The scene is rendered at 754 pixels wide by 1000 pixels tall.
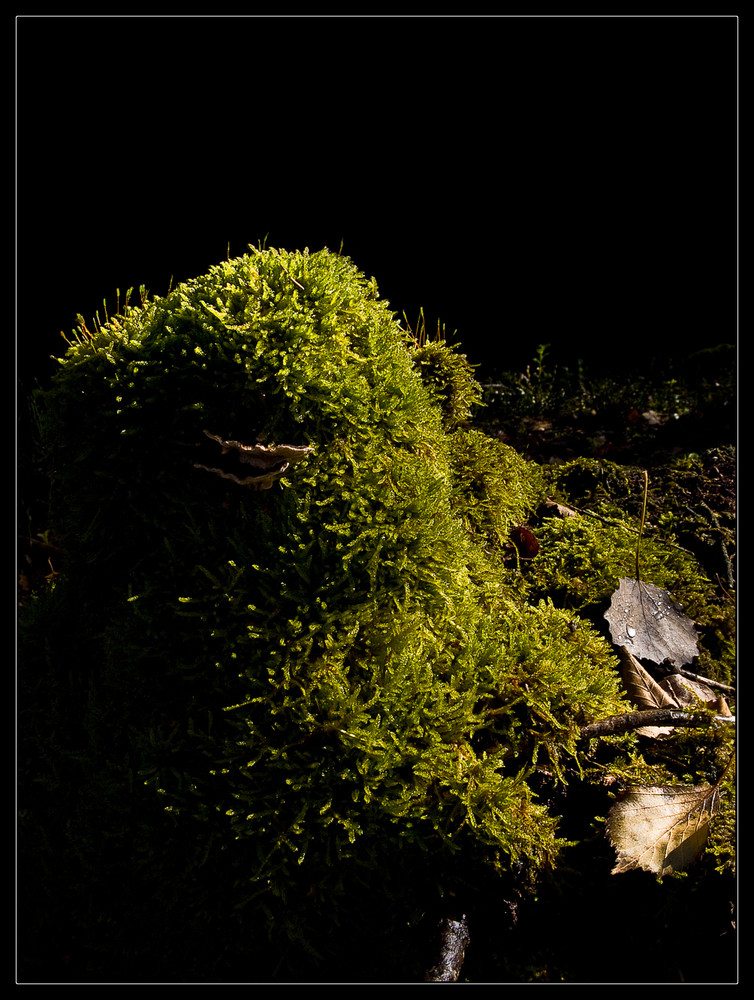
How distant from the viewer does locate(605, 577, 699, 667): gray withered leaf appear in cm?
162

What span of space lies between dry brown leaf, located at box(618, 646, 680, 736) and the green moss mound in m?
0.10

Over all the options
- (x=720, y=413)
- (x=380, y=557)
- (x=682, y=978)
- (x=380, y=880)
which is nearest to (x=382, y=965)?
(x=380, y=880)

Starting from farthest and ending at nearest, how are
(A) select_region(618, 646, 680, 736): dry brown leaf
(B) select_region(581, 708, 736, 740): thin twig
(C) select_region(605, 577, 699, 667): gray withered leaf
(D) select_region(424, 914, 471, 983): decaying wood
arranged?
(C) select_region(605, 577, 699, 667): gray withered leaf, (A) select_region(618, 646, 680, 736): dry brown leaf, (B) select_region(581, 708, 736, 740): thin twig, (D) select_region(424, 914, 471, 983): decaying wood

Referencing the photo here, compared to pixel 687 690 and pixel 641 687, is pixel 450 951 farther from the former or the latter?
pixel 687 690

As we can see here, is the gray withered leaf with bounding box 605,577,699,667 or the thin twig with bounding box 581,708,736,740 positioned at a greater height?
the gray withered leaf with bounding box 605,577,699,667

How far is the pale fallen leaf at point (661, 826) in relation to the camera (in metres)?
1.18

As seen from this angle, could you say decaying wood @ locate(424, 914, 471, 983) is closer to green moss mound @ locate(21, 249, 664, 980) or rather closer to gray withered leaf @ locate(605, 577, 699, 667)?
green moss mound @ locate(21, 249, 664, 980)

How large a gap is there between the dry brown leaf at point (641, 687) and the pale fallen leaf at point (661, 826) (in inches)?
8.9

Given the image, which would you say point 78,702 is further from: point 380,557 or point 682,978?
point 682,978

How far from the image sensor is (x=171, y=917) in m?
1.24

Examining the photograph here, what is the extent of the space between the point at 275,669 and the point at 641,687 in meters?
0.92

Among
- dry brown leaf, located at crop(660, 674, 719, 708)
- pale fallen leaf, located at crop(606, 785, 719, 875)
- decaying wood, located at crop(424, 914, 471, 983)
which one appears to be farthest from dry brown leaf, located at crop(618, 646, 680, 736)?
decaying wood, located at crop(424, 914, 471, 983)

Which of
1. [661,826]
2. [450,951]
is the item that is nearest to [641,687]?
[661,826]

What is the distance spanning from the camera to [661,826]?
1.22 meters
